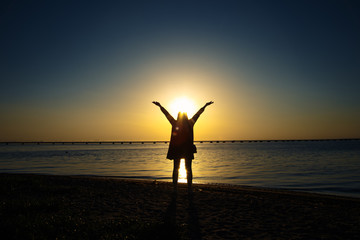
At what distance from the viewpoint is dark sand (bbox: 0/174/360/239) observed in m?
5.66

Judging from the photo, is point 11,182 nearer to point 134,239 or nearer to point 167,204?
point 167,204

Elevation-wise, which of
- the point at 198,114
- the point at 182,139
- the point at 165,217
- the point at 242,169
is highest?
the point at 198,114

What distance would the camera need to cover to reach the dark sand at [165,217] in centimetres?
566

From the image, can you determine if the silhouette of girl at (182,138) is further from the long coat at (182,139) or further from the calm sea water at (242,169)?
the calm sea water at (242,169)

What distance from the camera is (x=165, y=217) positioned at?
7336 mm

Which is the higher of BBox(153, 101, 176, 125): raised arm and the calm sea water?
BBox(153, 101, 176, 125): raised arm

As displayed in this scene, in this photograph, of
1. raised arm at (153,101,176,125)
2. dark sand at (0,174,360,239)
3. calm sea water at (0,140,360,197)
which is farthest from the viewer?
calm sea water at (0,140,360,197)

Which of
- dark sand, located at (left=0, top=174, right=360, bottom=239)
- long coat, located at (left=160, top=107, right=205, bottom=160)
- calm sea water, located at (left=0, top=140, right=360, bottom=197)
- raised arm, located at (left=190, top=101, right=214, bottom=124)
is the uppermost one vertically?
raised arm, located at (left=190, top=101, right=214, bottom=124)

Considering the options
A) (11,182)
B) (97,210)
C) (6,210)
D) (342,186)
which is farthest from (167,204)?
(342,186)

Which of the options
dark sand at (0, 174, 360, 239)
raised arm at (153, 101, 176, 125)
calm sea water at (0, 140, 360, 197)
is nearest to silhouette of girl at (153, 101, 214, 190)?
raised arm at (153, 101, 176, 125)

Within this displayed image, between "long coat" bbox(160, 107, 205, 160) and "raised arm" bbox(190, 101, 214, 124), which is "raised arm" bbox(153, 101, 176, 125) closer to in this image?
"long coat" bbox(160, 107, 205, 160)

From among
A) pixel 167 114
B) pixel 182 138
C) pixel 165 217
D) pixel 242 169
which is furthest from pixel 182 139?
pixel 242 169

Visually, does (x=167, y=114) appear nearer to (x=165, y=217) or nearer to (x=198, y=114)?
(x=198, y=114)

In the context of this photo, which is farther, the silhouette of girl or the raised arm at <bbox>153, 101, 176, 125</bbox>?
the raised arm at <bbox>153, 101, 176, 125</bbox>
